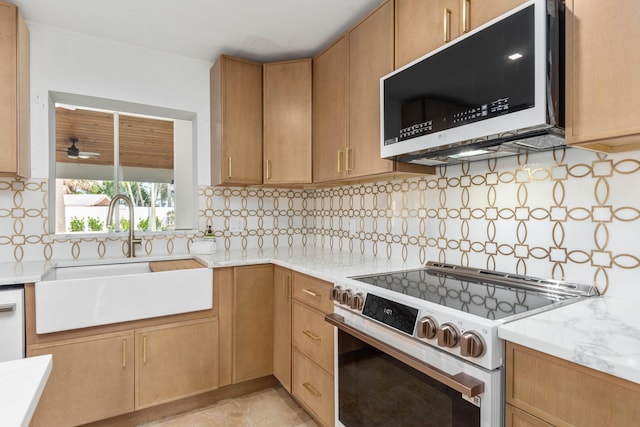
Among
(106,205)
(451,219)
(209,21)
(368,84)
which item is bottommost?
(451,219)

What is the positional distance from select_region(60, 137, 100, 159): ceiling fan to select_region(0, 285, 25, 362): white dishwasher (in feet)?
6.77

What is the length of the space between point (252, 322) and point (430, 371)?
4.56 ft

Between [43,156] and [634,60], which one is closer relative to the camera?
[634,60]

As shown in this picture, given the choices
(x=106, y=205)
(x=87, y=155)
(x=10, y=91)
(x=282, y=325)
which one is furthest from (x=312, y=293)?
(x=87, y=155)

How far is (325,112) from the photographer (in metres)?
2.26

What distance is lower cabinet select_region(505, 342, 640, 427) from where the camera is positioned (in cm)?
73

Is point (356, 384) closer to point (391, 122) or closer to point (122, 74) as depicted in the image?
point (391, 122)

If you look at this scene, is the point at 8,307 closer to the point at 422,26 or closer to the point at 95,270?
the point at 95,270

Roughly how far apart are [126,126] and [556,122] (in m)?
3.76

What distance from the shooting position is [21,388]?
58cm

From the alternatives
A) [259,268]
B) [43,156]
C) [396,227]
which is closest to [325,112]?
[396,227]

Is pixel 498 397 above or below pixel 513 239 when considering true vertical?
below

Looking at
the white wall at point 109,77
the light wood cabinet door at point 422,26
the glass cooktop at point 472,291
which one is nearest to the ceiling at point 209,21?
the white wall at point 109,77

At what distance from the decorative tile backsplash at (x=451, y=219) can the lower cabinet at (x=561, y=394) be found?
23.2 inches
